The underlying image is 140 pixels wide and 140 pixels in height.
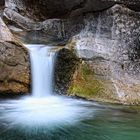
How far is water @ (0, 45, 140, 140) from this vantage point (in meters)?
6.18

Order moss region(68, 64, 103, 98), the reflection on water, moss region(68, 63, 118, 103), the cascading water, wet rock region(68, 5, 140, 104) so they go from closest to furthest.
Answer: the reflection on water, the cascading water, moss region(68, 63, 118, 103), moss region(68, 64, 103, 98), wet rock region(68, 5, 140, 104)

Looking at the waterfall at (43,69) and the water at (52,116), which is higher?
the waterfall at (43,69)

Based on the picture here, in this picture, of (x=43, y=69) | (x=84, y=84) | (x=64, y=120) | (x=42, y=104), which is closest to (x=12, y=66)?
(x=43, y=69)

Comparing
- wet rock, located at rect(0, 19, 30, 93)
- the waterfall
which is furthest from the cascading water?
wet rock, located at rect(0, 19, 30, 93)

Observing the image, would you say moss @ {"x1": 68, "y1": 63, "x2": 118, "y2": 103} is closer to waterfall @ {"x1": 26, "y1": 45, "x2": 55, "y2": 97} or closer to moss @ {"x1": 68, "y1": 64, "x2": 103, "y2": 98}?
moss @ {"x1": 68, "y1": 64, "x2": 103, "y2": 98}

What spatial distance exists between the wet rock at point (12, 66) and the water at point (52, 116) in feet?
0.81

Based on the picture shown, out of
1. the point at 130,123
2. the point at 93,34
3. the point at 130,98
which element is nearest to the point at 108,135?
the point at 130,123

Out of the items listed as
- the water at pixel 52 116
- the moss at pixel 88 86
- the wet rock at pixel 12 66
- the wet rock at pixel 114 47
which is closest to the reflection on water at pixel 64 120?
the water at pixel 52 116

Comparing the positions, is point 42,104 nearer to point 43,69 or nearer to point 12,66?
point 43,69

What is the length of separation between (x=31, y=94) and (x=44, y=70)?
709 millimetres

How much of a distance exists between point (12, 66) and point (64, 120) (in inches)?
93.8

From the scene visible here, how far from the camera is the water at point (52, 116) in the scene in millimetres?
6180

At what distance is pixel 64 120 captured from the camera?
7047 millimetres

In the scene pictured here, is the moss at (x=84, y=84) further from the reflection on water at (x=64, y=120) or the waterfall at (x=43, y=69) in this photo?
the waterfall at (x=43, y=69)
